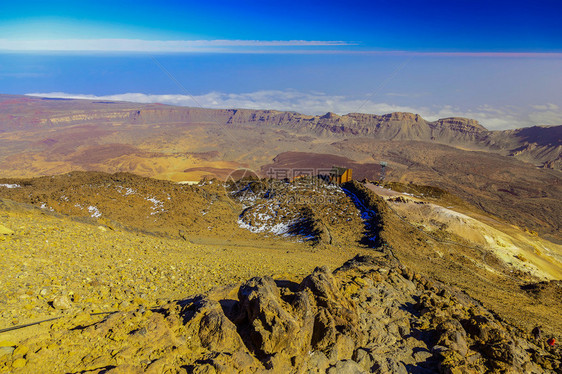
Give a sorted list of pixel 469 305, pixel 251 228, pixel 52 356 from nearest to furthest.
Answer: pixel 52 356, pixel 469 305, pixel 251 228

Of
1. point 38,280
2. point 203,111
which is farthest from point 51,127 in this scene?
point 38,280

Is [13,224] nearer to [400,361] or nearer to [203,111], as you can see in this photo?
[400,361]

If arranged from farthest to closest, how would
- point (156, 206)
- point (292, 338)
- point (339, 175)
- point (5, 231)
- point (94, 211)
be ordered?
point (339, 175), point (156, 206), point (94, 211), point (5, 231), point (292, 338)

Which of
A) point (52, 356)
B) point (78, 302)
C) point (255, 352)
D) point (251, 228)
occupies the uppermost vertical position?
point (52, 356)

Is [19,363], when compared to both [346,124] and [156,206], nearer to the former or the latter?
[156,206]

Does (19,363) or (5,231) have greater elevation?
(5,231)

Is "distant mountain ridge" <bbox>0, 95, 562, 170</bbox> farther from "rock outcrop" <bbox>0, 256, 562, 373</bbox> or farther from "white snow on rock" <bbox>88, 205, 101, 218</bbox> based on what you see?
"white snow on rock" <bbox>88, 205, 101, 218</bbox>

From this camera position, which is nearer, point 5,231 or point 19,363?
point 19,363

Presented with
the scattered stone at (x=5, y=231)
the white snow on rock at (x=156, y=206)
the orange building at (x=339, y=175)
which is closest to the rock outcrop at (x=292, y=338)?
the scattered stone at (x=5, y=231)

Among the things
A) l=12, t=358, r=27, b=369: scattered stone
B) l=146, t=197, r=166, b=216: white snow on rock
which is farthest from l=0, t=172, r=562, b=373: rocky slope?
l=146, t=197, r=166, b=216: white snow on rock

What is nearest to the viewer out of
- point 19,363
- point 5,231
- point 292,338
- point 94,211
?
point 19,363

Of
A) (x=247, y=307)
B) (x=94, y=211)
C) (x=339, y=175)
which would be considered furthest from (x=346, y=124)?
(x=247, y=307)
